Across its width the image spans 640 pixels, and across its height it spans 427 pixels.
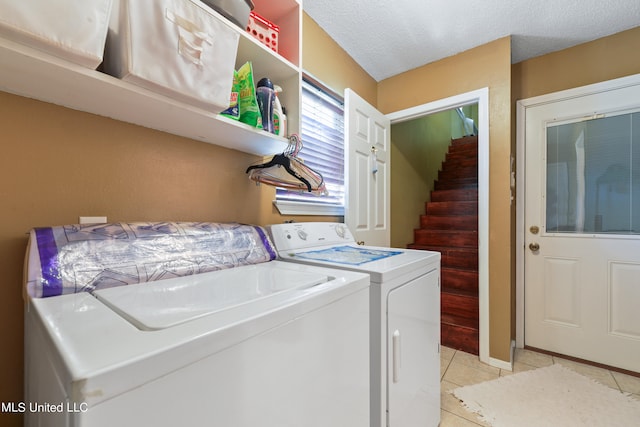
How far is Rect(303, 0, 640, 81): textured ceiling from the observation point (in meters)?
1.80

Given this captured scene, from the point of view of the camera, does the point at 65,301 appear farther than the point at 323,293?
No

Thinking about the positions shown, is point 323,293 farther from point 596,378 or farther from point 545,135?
point 545,135

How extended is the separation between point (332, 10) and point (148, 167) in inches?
64.7

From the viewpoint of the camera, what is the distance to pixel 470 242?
3.06 m

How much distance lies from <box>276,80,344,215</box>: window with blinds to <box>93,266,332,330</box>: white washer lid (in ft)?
2.72

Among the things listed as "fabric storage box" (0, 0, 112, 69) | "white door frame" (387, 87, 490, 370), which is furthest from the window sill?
"white door frame" (387, 87, 490, 370)

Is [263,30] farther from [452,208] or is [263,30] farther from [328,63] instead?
[452,208]

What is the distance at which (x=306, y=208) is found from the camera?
6.13 feet

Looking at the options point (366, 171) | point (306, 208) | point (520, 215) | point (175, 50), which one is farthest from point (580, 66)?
point (175, 50)

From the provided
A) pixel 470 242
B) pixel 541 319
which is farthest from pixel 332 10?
pixel 541 319

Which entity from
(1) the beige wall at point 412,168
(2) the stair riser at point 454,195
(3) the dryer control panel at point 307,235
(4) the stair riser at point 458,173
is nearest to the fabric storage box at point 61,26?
(3) the dryer control panel at point 307,235

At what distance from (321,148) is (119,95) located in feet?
4.78

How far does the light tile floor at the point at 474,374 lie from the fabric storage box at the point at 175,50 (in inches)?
82.3

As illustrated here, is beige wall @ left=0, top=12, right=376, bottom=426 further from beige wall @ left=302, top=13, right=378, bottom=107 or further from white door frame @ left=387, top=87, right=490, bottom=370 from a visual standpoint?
white door frame @ left=387, top=87, right=490, bottom=370
